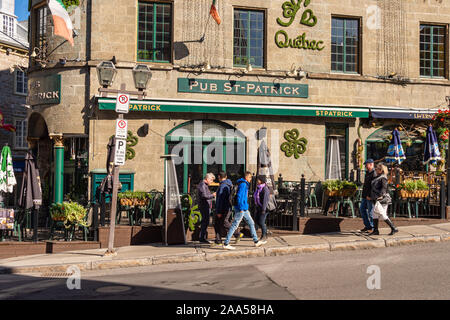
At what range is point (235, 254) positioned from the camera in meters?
10.4

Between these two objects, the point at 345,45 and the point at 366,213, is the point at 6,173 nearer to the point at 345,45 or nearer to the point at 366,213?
the point at 366,213

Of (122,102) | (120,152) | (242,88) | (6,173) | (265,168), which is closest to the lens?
(120,152)

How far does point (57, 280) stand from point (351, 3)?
14.4 meters

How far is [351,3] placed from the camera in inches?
696

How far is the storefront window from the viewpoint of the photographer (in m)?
17.4

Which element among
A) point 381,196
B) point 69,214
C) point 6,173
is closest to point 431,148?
point 381,196

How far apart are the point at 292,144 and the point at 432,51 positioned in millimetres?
6952

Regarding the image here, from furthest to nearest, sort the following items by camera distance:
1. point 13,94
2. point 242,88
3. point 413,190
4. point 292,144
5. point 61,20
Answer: point 13,94
point 292,144
point 242,88
point 61,20
point 413,190

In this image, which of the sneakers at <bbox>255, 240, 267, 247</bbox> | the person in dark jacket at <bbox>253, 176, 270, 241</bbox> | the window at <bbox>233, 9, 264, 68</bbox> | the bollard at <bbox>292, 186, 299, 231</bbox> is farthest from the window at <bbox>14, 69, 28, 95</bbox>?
the sneakers at <bbox>255, 240, 267, 247</bbox>

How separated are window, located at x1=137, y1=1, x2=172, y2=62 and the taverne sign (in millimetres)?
1237

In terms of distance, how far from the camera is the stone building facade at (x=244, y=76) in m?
15.8

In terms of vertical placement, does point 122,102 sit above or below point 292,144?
above

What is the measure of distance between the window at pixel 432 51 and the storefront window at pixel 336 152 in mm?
4225
